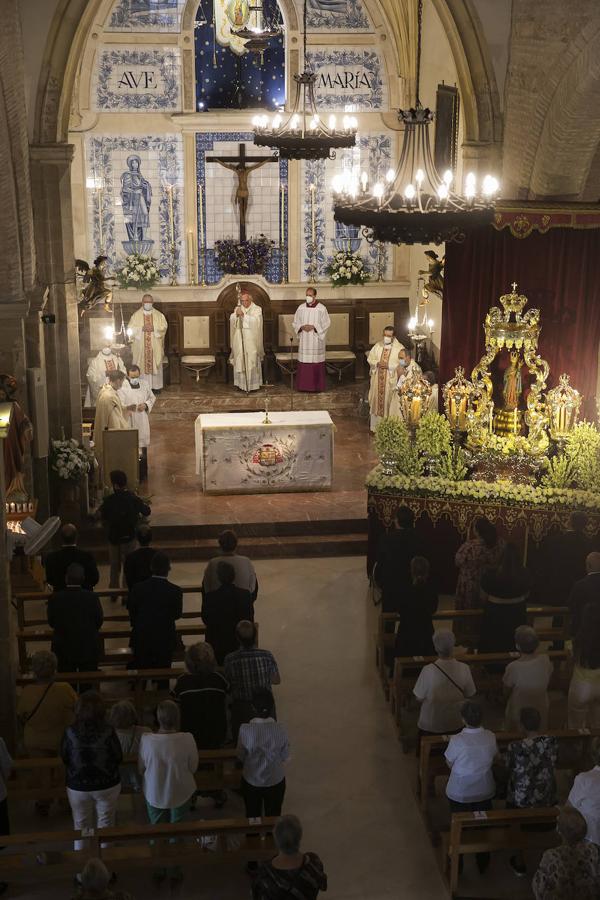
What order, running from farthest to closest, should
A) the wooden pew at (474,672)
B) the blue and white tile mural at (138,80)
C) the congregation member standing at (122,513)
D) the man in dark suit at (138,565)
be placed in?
the blue and white tile mural at (138,80)
the congregation member standing at (122,513)
the man in dark suit at (138,565)
the wooden pew at (474,672)

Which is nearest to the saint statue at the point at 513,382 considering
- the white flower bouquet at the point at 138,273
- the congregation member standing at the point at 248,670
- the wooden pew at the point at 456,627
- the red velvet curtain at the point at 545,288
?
the red velvet curtain at the point at 545,288

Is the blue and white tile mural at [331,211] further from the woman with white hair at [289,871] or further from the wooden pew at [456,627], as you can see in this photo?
the woman with white hair at [289,871]

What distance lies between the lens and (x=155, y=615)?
9531 millimetres

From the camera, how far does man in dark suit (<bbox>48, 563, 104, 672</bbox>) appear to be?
9.34 metres

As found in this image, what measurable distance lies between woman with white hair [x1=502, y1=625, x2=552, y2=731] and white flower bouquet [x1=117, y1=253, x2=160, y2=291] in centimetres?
1248

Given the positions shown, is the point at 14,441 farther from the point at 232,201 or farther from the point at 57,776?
the point at 232,201

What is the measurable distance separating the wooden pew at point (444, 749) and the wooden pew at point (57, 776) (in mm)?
1291

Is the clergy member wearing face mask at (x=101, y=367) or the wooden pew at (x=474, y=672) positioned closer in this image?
the wooden pew at (x=474, y=672)

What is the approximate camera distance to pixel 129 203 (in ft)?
67.0

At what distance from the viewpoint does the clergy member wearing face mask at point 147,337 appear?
64.1 feet

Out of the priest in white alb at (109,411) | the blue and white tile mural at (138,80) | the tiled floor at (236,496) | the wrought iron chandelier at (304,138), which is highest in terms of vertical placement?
the blue and white tile mural at (138,80)

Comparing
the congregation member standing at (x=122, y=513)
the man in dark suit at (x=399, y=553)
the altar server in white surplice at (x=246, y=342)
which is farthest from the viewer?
the altar server in white surplice at (x=246, y=342)

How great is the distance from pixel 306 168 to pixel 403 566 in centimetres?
1143

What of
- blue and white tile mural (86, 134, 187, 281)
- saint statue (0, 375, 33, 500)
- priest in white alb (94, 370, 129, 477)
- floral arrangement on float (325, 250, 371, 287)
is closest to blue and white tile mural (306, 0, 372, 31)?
blue and white tile mural (86, 134, 187, 281)
